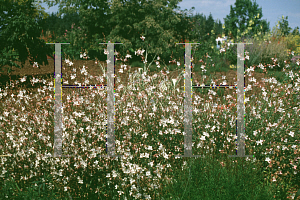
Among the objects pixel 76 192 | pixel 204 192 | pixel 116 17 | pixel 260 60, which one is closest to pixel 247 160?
pixel 204 192

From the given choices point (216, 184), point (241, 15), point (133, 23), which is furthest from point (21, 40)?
point (241, 15)

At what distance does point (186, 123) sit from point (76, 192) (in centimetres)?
167

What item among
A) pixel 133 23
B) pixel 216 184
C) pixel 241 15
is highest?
pixel 241 15

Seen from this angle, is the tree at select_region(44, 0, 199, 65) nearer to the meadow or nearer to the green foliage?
the meadow

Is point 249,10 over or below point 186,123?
over

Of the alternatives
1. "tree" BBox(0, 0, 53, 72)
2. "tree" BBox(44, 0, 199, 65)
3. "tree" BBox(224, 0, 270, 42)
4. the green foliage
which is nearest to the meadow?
the green foliage

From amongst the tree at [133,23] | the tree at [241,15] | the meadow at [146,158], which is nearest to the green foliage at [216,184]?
the meadow at [146,158]

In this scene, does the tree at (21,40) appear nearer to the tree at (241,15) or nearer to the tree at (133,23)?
the tree at (133,23)

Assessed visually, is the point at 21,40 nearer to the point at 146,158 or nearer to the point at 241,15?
the point at 146,158

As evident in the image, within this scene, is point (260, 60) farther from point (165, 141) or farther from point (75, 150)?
point (75, 150)

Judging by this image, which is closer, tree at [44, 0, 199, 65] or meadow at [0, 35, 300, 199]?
meadow at [0, 35, 300, 199]

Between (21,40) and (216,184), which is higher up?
(21,40)

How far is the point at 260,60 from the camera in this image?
914 cm

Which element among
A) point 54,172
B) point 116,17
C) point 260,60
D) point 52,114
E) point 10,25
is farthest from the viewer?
point 116,17
